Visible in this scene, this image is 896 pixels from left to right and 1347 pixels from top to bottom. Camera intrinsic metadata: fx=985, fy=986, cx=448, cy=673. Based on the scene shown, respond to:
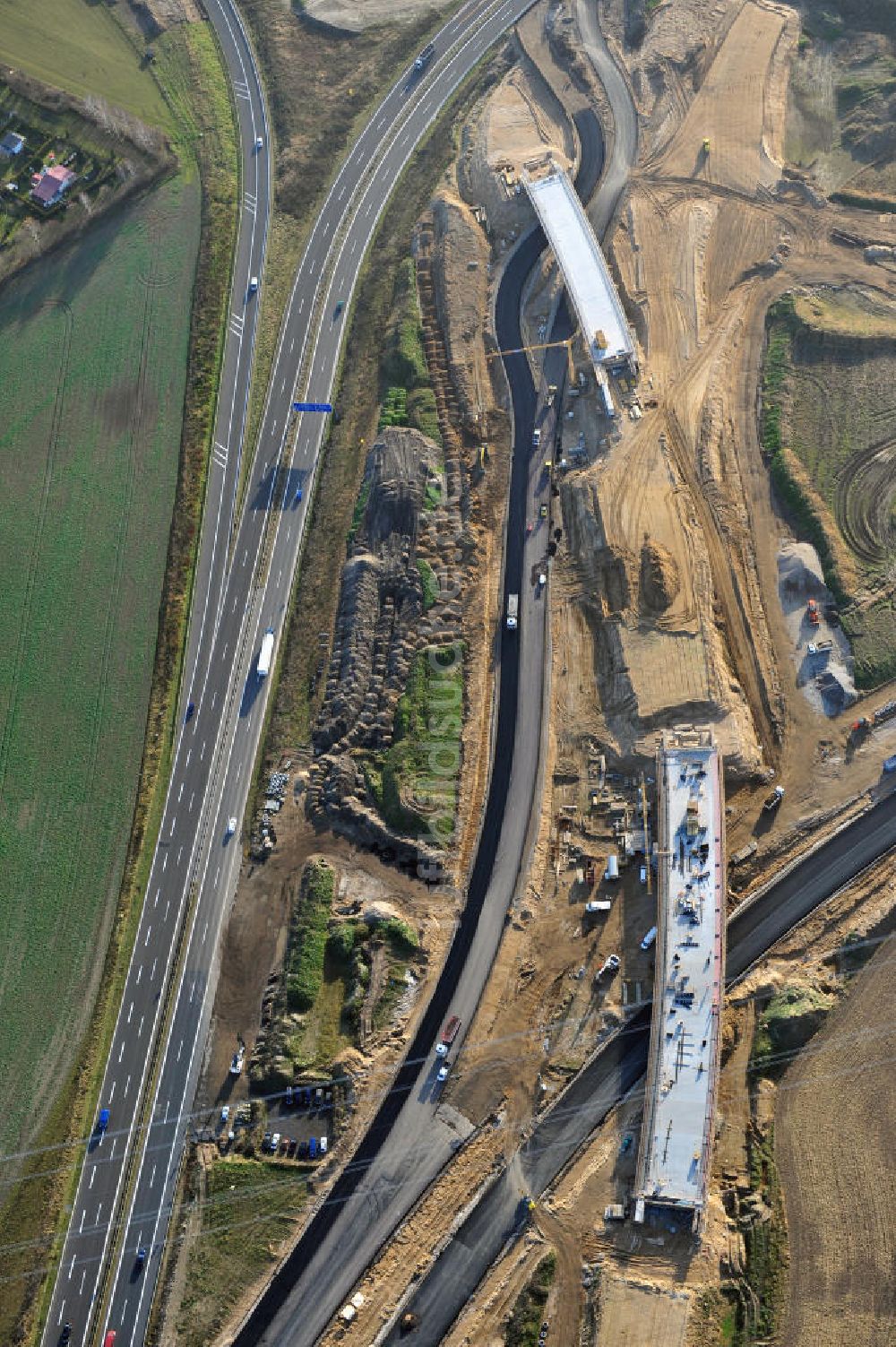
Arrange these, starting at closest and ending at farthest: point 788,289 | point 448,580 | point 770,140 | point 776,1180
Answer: point 776,1180, point 448,580, point 788,289, point 770,140

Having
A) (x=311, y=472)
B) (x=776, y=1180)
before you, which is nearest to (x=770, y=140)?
(x=311, y=472)

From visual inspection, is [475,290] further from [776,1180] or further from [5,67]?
[776,1180]

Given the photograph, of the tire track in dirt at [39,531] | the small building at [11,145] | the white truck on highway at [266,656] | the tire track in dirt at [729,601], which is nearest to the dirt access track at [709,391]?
the tire track in dirt at [729,601]

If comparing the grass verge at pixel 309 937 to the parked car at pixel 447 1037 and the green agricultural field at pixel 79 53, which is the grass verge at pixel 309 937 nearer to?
the parked car at pixel 447 1037

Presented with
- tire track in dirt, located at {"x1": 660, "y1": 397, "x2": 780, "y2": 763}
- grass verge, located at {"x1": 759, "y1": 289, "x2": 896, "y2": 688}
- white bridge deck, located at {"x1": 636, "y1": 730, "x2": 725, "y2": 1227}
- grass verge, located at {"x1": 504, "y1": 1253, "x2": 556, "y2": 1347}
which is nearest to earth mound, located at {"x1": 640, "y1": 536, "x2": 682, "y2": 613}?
tire track in dirt, located at {"x1": 660, "y1": 397, "x2": 780, "y2": 763}

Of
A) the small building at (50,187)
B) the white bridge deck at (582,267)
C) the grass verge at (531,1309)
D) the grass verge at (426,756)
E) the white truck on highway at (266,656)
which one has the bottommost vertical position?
the grass verge at (531,1309)

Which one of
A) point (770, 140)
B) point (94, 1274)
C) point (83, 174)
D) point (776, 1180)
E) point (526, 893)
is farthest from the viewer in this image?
point (83, 174)
